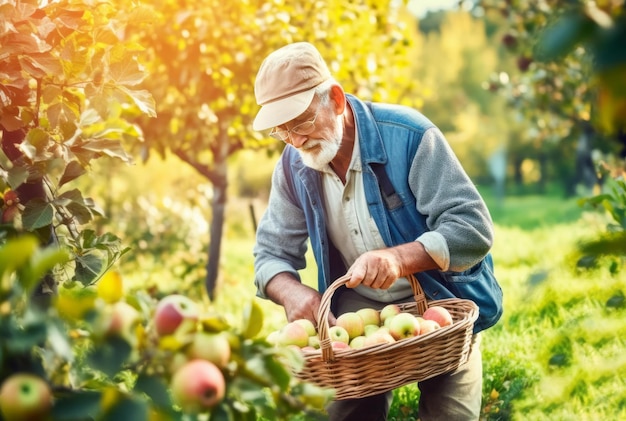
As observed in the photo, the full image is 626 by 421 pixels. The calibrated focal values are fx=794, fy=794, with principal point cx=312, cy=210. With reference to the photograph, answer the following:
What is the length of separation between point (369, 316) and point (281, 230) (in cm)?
53

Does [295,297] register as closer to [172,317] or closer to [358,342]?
[358,342]

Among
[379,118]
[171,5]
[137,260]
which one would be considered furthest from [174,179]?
[379,118]

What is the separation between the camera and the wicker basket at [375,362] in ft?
7.43

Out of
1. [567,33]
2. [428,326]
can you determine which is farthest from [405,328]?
[567,33]

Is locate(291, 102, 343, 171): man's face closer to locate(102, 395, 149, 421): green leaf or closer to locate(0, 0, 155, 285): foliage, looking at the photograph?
locate(0, 0, 155, 285): foliage

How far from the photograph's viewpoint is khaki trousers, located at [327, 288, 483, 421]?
271cm

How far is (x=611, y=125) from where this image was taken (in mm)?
907

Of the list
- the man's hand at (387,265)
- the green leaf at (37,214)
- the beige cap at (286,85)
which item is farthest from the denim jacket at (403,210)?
the green leaf at (37,214)

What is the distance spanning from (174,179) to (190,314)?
1127cm

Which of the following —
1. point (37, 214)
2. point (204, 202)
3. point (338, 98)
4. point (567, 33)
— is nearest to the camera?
point (567, 33)

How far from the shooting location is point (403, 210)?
2.86m

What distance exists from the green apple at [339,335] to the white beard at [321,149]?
609 mm

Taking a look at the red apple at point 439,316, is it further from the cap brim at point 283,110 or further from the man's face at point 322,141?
the cap brim at point 283,110

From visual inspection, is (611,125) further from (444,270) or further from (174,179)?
(174,179)
